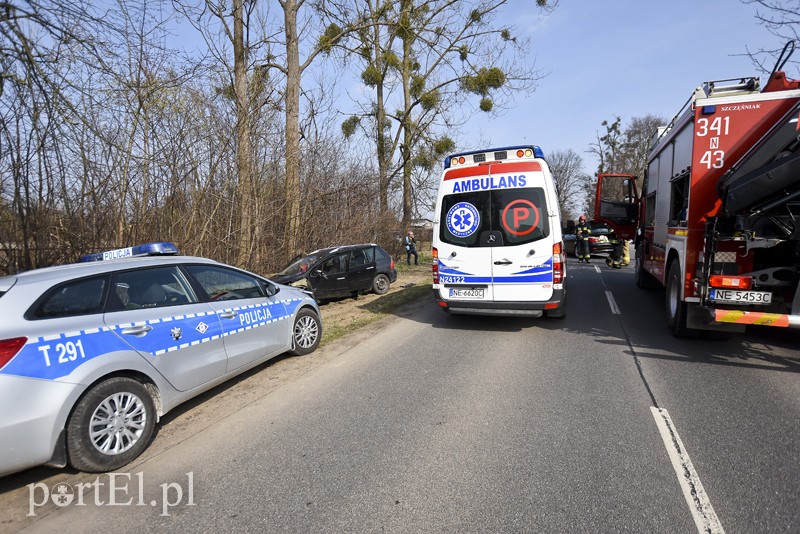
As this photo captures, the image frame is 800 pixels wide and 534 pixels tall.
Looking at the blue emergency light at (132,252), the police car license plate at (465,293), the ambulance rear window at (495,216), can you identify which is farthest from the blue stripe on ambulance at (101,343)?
the ambulance rear window at (495,216)

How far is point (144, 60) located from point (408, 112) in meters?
12.4

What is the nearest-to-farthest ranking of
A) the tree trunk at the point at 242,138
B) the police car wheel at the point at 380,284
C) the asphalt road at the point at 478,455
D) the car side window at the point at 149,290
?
1. the asphalt road at the point at 478,455
2. the car side window at the point at 149,290
3. the tree trunk at the point at 242,138
4. the police car wheel at the point at 380,284

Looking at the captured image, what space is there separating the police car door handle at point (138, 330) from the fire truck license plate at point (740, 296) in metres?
6.04

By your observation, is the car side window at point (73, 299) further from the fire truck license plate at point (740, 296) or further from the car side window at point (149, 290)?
Result: the fire truck license plate at point (740, 296)

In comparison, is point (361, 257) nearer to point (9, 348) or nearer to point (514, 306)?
point (514, 306)

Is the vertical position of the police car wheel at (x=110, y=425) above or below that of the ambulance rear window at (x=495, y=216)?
below

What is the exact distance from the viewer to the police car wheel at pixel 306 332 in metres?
5.64

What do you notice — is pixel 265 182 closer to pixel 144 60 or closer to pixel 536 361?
pixel 144 60

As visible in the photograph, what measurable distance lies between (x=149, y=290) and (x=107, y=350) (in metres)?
0.73

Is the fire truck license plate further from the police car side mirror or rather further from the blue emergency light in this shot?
the blue emergency light

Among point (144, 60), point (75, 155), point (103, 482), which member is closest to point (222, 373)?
point (103, 482)

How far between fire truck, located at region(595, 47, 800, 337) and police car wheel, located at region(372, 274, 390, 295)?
22.7ft

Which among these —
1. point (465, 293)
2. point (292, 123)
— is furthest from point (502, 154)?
point (292, 123)

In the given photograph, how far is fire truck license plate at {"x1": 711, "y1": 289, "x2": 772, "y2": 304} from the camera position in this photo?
194 inches
